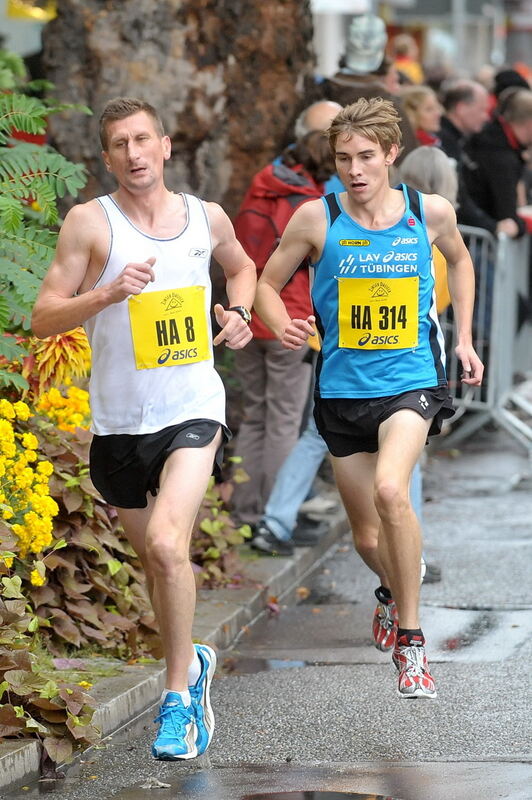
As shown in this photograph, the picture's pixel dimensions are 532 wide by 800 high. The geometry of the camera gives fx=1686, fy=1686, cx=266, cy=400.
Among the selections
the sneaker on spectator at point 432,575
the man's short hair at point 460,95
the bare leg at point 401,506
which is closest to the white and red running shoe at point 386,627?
the bare leg at point 401,506

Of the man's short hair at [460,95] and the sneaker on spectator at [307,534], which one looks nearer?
the sneaker on spectator at [307,534]

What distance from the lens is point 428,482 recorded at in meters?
12.2

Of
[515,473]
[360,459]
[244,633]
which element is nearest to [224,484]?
[244,633]

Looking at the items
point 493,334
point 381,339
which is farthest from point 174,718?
point 493,334

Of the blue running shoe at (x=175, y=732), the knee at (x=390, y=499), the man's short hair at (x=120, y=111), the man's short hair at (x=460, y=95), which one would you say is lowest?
the man's short hair at (x=460, y=95)

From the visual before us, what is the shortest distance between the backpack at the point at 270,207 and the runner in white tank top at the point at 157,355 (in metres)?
3.18

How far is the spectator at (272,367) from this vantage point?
29.3ft

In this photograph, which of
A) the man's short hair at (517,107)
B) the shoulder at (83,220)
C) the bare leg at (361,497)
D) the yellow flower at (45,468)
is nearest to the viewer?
the shoulder at (83,220)

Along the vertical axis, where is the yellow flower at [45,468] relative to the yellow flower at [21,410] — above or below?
below

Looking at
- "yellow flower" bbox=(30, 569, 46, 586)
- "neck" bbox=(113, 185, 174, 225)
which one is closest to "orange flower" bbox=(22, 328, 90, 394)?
"yellow flower" bbox=(30, 569, 46, 586)

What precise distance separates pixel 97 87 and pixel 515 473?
457cm

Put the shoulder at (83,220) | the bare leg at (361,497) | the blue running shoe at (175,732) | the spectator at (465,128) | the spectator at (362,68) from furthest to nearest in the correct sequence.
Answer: the spectator at (465,128) < the spectator at (362,68) < the bare leg at (361,497) < the shoulder at (83,220) < the blue running shoe at (175,732)

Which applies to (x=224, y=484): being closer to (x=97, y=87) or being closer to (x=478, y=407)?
(x=97, y=87)

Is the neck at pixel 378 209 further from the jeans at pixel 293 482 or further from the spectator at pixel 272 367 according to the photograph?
the jeans at pixel 293 482
